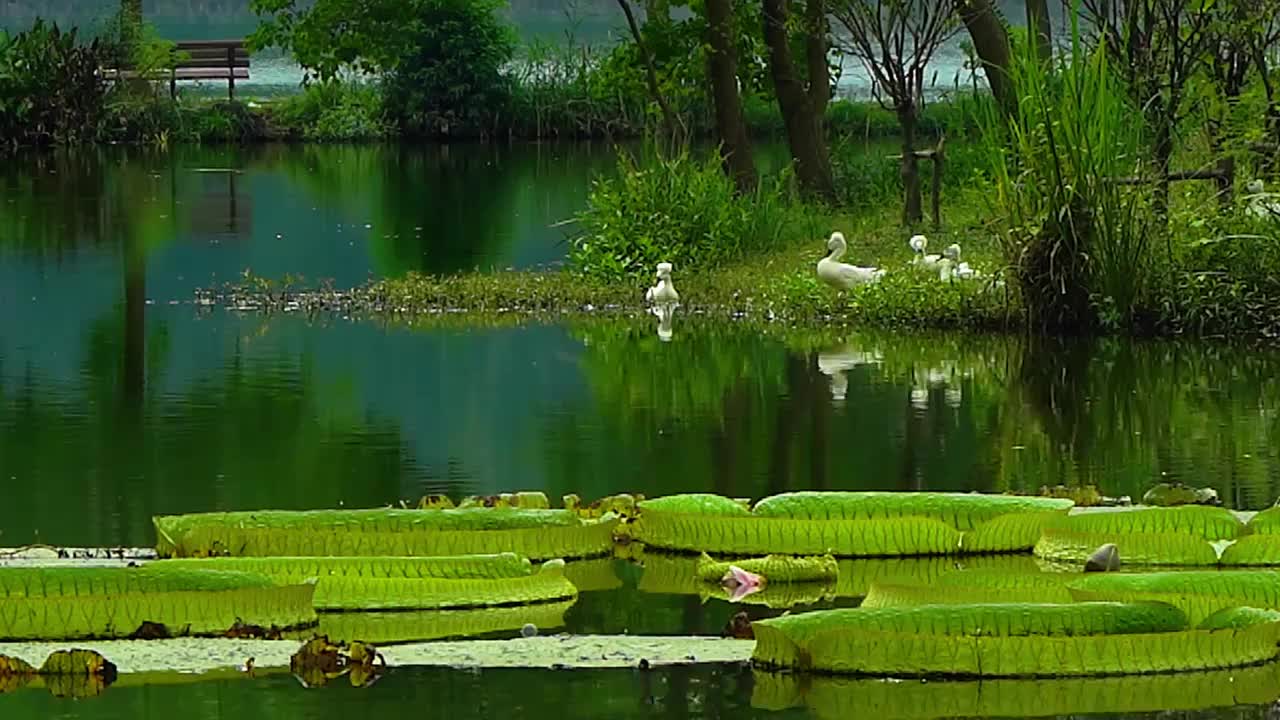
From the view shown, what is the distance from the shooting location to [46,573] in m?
7.82

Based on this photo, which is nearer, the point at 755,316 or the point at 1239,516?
the point at 1239,516

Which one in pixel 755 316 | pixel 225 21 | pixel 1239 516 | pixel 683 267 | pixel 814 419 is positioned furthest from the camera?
pixel 225 21

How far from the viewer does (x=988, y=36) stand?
23266 millimetres

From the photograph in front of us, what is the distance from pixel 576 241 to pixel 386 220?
8.82 metres

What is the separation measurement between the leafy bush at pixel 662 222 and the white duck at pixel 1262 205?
4966mm

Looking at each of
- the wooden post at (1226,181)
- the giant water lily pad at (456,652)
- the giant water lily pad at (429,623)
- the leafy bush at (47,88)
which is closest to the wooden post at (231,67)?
the leafy bush at (47,88)

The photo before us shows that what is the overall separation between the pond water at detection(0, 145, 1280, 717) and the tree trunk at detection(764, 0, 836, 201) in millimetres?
5191

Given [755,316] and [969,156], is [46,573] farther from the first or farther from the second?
[969,156]

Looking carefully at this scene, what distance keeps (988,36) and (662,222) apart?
4281 millimetres

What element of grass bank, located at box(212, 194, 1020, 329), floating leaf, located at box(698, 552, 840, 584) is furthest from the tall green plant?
floating leaf, located at box(698, 552, 840, 584)

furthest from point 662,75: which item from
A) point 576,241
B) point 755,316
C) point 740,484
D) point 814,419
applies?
point 740,484

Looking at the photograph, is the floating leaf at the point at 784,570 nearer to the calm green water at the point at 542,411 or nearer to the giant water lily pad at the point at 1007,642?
the giant water lily pad at the point at 1007,642

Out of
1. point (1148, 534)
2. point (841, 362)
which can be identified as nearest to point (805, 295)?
point (841, 362)

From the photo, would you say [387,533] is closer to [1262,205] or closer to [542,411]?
[542,411]
